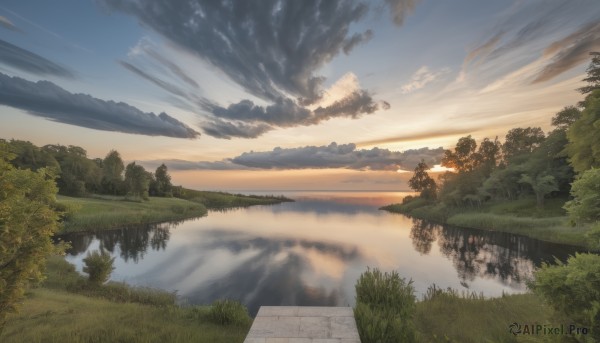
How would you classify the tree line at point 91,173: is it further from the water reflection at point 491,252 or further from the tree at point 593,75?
the tree at point 593,75

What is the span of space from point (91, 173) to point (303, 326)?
97.3 metres

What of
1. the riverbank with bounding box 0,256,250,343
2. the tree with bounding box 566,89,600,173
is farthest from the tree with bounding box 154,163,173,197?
the tree with bounding box 566,89,600,173

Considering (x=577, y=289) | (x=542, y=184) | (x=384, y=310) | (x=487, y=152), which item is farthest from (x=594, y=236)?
(x=487, y=152)

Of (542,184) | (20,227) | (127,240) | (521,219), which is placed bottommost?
(127,240)

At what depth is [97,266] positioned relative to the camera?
18328mm

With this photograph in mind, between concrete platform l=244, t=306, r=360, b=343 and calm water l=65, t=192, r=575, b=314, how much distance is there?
33.0 feet

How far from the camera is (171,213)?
64.1 m

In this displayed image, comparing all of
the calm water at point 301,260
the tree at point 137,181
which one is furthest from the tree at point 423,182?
the tree at point 137,181

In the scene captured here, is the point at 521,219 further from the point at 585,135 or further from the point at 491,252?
the point at 585,135

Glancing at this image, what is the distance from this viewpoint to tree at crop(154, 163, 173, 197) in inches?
3959

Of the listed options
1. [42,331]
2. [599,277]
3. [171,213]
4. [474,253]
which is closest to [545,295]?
[599,277]

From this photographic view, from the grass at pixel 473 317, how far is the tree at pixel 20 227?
12473 millimetres

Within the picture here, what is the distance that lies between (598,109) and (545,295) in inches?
1028

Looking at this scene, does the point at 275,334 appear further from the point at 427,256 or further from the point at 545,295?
the point at 427,256
